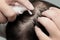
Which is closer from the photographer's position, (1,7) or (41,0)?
(1,7)

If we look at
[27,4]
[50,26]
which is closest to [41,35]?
[50,26]

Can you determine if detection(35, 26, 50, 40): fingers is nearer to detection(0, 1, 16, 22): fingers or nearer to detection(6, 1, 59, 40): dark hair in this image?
detection(6, 1, 59, 40): dark hair

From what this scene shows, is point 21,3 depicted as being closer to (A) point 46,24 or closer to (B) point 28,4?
(B) point 28,4

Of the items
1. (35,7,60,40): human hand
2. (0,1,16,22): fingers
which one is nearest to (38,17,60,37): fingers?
(35,7,60,40): human hand

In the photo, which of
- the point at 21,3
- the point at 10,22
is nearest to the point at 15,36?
the point at 10,22

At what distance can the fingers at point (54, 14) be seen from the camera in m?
0.86

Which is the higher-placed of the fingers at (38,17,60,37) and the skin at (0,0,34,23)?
the skin at (0,0,34,23)

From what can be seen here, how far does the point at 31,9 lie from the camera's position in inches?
35.1

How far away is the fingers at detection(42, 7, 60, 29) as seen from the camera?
2.82 ft

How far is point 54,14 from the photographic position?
88 centimetres

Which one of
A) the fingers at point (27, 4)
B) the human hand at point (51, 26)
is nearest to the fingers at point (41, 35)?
the human hand at point (51, 26)

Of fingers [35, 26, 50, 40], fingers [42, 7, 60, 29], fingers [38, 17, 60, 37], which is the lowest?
fingers [35, 26, 50, 40]

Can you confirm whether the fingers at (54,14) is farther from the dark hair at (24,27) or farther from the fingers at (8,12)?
the fingers at (8,12)

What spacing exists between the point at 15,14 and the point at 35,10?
13cm
